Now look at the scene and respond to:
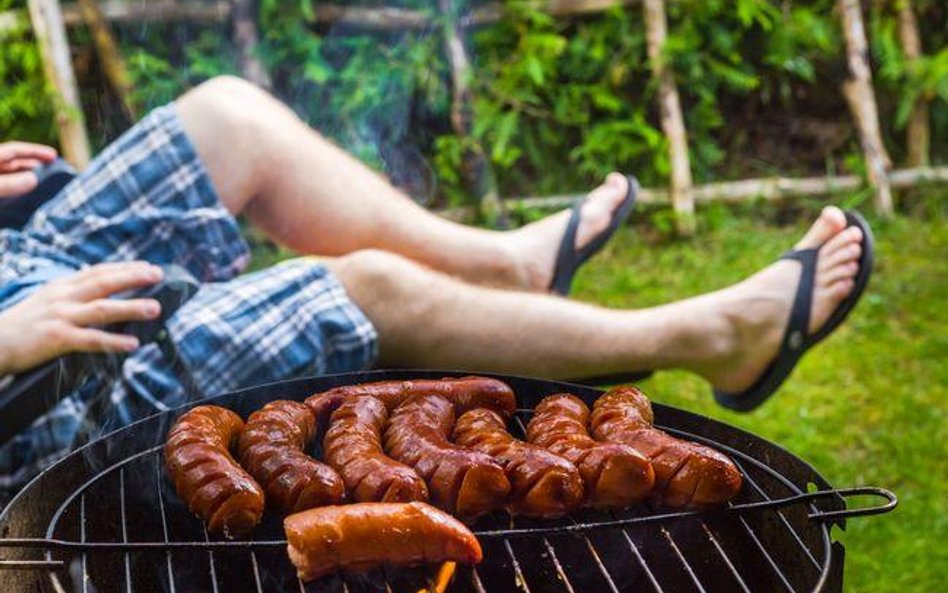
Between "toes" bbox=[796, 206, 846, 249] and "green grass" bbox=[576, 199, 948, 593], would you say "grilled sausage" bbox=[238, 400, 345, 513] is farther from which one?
"toes" bbox=[796, 206, 846, 249]

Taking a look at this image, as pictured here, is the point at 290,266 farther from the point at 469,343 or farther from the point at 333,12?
the point at 333,12

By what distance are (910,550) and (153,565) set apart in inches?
79.7

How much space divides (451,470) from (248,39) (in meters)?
3.80

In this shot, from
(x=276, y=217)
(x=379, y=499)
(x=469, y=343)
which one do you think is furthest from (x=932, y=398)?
(x=379, y=499)

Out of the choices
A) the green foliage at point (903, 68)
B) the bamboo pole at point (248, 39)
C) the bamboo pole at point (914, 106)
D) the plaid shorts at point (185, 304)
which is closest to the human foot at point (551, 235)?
the plaid shorts at point (185, 304)

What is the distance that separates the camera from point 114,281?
6.75 feet

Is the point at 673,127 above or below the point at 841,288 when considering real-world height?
above

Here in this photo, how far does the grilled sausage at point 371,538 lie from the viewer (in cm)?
133

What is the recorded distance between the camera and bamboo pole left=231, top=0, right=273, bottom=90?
4.84m

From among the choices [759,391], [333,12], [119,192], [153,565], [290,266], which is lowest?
[759,391]

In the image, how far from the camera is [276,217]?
2.94m

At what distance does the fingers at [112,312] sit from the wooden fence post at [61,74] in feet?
9.98

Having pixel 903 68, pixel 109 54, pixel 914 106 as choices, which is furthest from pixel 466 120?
pixel 914 106

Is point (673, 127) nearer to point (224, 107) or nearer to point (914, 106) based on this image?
point (914, 106)
